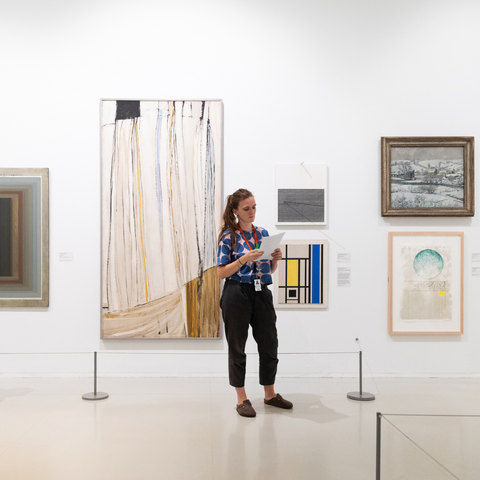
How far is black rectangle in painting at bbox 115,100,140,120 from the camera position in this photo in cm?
539

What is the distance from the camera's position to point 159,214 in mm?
5363

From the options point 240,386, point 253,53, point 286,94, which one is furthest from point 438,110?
point 240,386

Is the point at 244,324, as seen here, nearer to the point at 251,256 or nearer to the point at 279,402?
the point at 251,256

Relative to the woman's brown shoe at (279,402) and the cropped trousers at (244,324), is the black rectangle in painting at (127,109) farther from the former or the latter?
the woman's brown shoe at (279,402)

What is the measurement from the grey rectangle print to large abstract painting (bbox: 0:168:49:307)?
255 centimetres

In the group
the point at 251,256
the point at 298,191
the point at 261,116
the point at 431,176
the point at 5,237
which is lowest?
the point at 251,256

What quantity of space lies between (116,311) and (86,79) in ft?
8.28

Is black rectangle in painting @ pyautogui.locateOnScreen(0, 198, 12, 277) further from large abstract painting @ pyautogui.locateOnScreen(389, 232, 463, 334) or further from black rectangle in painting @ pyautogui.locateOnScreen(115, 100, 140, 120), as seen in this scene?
large abstract painting @ pyautogui.locateOnScreen(389, 232, 463, 334)

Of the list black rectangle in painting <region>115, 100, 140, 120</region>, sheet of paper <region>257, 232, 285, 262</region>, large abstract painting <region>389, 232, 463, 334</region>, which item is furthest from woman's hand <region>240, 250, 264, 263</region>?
black rectangle in painting <region>115, 100, 140, 120</region>

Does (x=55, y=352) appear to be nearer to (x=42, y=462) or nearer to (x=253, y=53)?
(x=42, y=462)

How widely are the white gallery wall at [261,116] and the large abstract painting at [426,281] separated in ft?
0.38

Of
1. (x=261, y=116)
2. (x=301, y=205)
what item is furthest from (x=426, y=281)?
(x=261, y=116)

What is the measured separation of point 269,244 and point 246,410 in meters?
1.37

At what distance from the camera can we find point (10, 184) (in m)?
5.39
